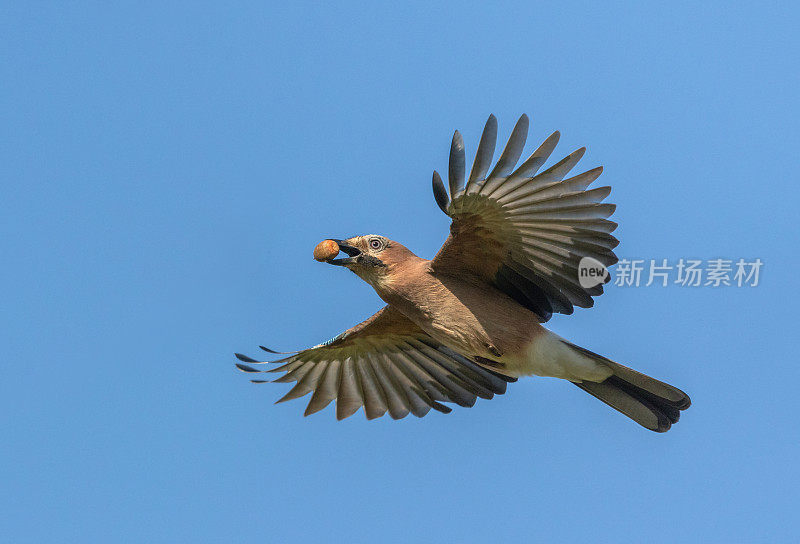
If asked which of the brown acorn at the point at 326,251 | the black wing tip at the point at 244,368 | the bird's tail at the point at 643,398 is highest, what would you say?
the brown acorn at the point at 326,251

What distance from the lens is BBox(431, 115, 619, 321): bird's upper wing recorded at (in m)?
7.50

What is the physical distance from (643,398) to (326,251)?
3110mm

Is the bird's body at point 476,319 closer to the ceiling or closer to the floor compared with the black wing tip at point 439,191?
closer to the floor

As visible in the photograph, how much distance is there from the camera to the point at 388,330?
9.50m

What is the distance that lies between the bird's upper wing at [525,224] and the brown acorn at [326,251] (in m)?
0.87

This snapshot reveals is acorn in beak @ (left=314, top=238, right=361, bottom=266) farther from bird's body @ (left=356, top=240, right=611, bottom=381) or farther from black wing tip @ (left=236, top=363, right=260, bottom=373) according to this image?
black wing tip @ (left=236, top=363, right=260, bottom=373)

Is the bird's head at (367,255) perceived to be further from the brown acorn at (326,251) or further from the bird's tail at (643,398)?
the bird's tail at (643,398)

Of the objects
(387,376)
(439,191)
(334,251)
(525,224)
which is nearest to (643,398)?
(525,224)

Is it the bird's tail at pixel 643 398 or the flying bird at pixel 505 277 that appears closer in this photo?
the flying bird at pixel 505 277

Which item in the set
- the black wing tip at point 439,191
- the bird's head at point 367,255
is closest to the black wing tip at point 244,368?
the bird's head at point 367,255

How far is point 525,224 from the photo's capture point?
7.93m

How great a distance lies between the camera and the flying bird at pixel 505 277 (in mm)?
7633

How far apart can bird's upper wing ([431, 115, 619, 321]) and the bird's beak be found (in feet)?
2.29

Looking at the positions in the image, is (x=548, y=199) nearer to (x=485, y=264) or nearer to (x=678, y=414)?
(x=485, y=264)
